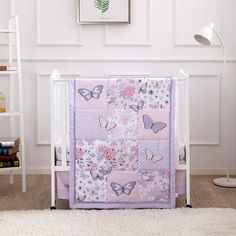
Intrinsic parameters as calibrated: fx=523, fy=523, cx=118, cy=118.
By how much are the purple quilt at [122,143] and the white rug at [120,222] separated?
100 millimetres

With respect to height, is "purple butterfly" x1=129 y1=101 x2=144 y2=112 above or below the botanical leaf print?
below

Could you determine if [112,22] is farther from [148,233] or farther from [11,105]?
[148,233]

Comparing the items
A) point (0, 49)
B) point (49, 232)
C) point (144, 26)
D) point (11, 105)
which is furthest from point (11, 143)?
point (144, 26)

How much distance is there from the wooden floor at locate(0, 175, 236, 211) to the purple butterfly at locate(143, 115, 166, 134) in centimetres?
48

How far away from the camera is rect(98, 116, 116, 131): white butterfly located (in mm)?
2766

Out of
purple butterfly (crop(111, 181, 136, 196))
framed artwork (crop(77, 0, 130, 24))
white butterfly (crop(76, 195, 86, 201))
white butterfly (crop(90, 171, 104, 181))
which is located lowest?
white butterfly (crop(76, 195, 86, 201))

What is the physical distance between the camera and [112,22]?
3705mm

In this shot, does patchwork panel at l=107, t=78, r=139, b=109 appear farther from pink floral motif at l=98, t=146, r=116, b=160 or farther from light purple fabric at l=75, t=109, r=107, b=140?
pink floral motif at l=98, t=146, r=116, b=160

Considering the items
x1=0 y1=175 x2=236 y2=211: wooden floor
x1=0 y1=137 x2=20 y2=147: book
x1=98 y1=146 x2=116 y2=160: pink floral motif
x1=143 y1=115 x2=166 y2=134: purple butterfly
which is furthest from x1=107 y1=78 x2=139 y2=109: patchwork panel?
x1=0 y1=137 x2=20 y2=147: book

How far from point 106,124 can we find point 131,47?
3.76 ft

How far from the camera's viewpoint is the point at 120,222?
257 cm

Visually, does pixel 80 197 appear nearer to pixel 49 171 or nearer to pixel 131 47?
pixel 49 171

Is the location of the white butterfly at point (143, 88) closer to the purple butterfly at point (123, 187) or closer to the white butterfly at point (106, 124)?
the white butterfly at point (106, 124)

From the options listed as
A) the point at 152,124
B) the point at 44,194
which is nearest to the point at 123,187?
the point at 152,124
